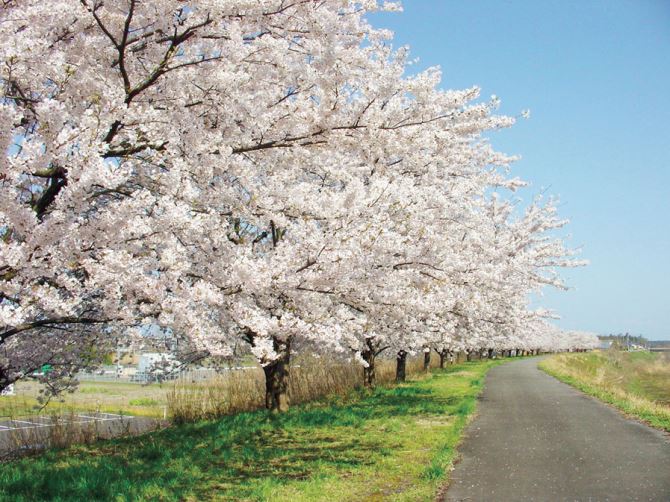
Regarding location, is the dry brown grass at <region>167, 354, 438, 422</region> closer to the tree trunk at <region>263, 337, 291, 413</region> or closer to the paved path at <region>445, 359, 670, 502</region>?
the tree trunk at <region>263, 337, 291, 413</region>

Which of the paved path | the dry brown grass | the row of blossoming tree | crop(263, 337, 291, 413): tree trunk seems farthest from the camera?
the dry brown grass

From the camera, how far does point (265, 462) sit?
823 centimetres

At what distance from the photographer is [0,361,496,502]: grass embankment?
6.63m

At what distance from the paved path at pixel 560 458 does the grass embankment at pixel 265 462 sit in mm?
505

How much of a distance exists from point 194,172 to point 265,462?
4.57 meters

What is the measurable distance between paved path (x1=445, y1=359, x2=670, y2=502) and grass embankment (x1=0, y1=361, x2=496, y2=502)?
1.66 ft

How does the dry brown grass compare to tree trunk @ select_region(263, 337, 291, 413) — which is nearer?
tree trunk @ select_region(263, 337, 291, 413)

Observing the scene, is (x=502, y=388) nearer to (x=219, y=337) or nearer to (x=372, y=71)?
(x=372, y=71)

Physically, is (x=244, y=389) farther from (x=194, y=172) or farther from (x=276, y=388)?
(x=194, y=172)

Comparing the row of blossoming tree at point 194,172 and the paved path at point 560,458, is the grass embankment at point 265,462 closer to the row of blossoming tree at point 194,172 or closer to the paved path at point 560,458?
the paved path at point 560,458

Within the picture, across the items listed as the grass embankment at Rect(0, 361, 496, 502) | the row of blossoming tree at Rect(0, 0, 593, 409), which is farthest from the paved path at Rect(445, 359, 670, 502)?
the row of blossoming tree at Rect(0, 0, 593, 409)

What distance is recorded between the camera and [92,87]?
522cm

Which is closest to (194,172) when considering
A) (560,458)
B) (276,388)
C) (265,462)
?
(265,462)

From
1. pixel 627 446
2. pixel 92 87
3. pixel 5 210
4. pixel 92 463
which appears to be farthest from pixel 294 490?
pixel 627 446
